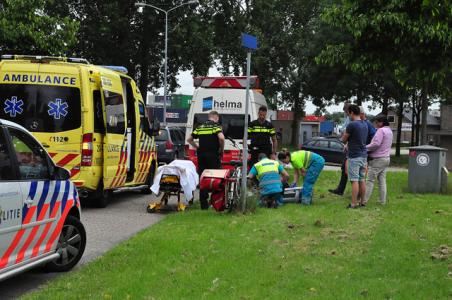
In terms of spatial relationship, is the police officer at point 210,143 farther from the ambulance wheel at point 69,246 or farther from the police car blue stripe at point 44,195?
the police car blue stripe at point 44,195

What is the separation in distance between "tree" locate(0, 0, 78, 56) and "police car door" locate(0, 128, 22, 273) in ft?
41.1

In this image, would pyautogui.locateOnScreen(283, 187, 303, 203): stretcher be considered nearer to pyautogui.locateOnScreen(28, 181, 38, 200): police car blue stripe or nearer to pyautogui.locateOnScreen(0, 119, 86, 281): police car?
pyautogui.locateOnScreen(0, 119, 86, 281): police car

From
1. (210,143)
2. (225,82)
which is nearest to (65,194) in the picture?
(210,143)

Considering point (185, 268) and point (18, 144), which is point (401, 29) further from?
point (18, 144)

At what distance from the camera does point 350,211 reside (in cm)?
1028

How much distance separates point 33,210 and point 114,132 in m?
5.91

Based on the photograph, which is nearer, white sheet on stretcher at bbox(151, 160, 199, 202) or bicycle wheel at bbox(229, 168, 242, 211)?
bicycle wheel at bbox(229, 168, 242, 211)

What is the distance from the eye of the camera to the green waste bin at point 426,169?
14.0 meters

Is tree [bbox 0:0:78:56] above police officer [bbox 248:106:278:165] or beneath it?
above

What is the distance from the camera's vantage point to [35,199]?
18.4ft

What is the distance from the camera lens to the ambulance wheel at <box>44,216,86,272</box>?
6.35m

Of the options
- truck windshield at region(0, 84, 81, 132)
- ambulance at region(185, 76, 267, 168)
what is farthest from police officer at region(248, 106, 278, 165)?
truck windshield at region(0, 84, 81, 132)

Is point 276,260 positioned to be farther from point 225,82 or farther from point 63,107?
point 225,82

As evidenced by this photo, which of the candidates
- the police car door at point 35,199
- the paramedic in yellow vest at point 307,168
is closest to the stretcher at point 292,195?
the paramedic in yellow vest at point 307,168
